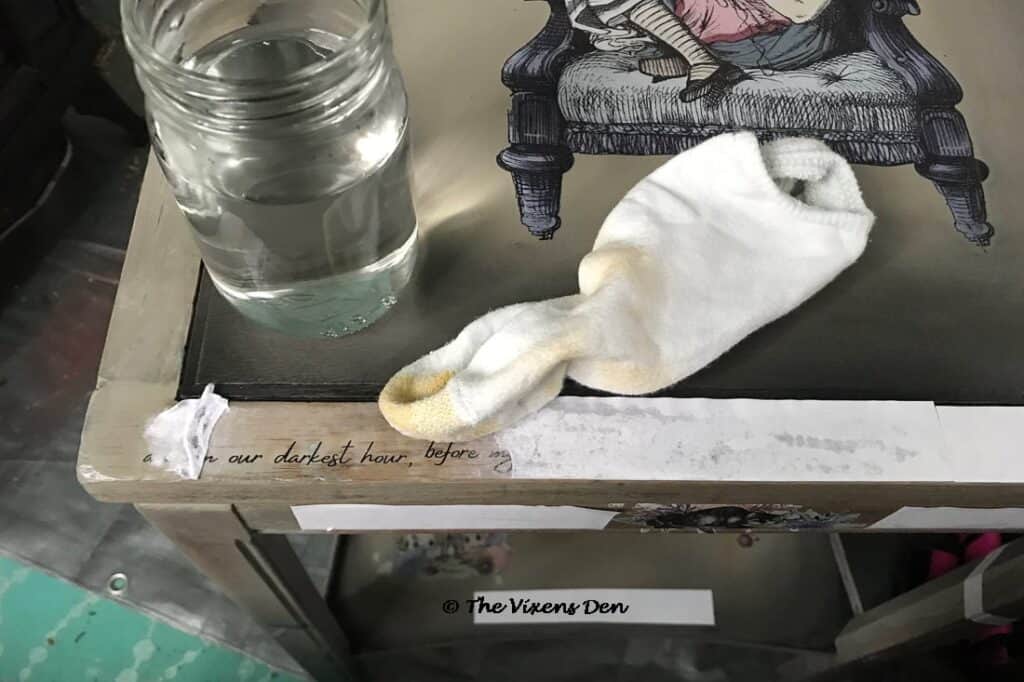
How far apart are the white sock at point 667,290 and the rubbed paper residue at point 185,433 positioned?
7 centimetres

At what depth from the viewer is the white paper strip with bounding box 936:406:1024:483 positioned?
353 mm

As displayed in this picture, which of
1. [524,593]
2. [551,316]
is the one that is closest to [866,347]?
[551,316]

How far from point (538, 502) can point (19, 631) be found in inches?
24.7

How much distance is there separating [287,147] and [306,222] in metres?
0.03

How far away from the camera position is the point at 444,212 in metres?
0.43

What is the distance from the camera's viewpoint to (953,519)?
396 millimetres

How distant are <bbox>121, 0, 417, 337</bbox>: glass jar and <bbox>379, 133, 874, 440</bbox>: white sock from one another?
0.06m

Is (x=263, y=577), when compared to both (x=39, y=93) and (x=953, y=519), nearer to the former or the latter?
(x=953, y=519)

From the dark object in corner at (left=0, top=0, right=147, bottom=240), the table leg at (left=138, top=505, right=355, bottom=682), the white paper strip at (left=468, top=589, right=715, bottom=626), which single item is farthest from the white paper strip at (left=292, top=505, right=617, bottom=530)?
the dark object in corner at (left=0, top=0, right=147, bottom=240)

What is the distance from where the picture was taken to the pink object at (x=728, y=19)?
1.57ft

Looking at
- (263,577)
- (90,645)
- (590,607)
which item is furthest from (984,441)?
(90,645)

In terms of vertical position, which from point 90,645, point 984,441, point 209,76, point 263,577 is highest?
point 209,76

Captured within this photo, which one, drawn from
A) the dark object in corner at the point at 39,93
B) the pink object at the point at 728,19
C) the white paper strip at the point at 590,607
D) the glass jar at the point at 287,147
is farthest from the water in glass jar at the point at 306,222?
the dark object in corner at the point at 39,93

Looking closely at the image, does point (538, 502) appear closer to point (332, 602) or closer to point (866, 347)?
point (866, 347)
